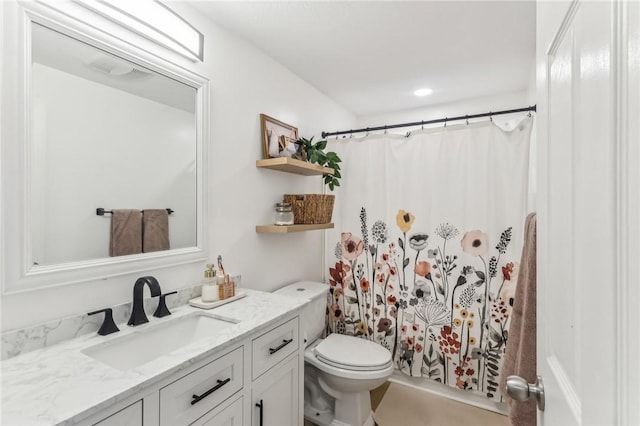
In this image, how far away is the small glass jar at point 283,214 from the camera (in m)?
1.98

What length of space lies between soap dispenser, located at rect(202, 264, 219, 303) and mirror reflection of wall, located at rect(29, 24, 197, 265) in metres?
0.18

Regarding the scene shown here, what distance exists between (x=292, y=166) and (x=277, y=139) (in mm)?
247

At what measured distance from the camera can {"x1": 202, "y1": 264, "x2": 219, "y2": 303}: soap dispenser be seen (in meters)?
1.43

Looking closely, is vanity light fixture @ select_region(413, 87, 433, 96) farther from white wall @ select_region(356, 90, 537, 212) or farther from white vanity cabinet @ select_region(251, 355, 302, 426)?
white vanity cabinet @ select_region(251, 355, 302, 426)

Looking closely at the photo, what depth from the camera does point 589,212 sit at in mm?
425

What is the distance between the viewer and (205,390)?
3.31ft

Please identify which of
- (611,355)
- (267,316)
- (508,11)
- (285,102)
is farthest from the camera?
(285,102)

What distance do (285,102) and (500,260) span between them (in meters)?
1.83

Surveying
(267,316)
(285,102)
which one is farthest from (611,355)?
(285,102)

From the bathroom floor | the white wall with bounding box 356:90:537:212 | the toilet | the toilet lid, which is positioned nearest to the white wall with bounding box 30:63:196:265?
the toilet

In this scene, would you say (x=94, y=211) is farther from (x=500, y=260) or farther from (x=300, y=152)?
(x=500, y=260)

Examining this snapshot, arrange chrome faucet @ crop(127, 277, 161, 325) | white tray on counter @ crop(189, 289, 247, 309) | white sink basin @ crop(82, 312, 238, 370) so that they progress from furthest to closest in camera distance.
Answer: white tray on counter @ crop(189, 289, 247, 309)
chrome faucet @ crop(127, 277, 161, 325)
white sink basin @ crop(82, 312, 238, 370)

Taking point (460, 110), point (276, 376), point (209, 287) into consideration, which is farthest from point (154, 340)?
point (460, 110)

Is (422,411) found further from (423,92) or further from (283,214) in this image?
(423,92)
